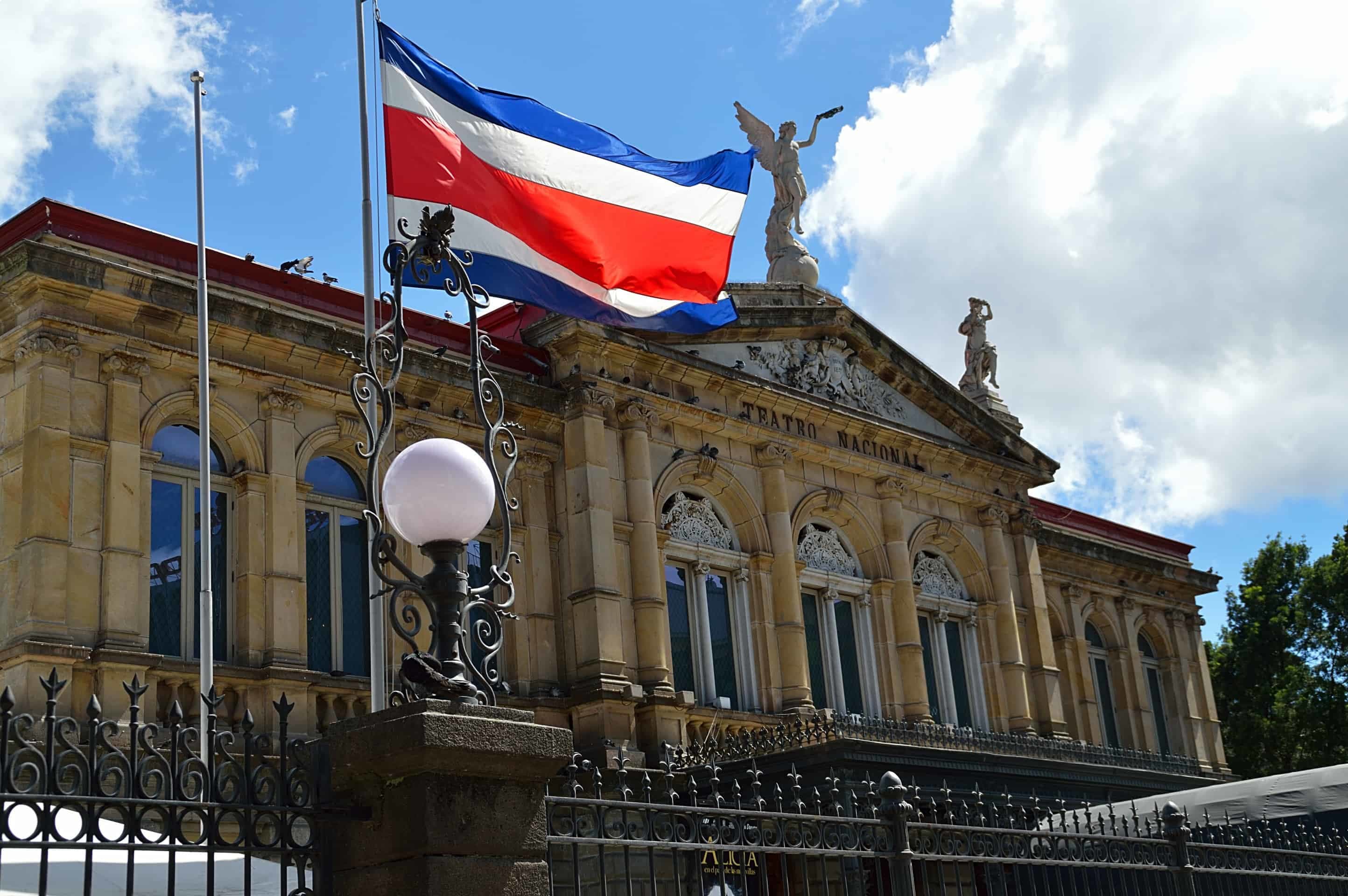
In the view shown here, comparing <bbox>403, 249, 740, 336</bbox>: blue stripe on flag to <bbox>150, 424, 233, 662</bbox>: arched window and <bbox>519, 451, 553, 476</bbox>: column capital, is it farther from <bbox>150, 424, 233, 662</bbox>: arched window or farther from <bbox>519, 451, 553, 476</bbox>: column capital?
<bbox>519, 451, 553, 476</bbox>: column capital

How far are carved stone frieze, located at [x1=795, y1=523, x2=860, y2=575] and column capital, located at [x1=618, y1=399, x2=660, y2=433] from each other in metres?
3.62

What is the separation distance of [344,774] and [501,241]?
8723 mm

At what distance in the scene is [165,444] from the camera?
17.7 metres

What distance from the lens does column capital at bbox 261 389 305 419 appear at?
18391mm

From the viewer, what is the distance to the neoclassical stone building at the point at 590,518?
16516 millimetres

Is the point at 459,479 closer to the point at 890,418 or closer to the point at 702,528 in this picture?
the point at 702,528

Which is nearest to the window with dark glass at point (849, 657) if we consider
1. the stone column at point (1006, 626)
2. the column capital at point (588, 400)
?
the stone column at point (1006, 626)

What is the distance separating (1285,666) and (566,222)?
103 feet

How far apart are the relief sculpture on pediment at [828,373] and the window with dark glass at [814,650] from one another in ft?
10.8

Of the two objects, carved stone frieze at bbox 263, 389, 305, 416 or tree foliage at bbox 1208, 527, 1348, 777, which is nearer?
carved stone frieze at bbox 263, 389, 305, 416

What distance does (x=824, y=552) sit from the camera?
24.3m

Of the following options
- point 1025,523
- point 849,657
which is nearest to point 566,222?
point 849,657

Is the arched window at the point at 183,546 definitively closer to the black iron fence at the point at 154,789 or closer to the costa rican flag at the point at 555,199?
the costa rican flag at the point at 555,199

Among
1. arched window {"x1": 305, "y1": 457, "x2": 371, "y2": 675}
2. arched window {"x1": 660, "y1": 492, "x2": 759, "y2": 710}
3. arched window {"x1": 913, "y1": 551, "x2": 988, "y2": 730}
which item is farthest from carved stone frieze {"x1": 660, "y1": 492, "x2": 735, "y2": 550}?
arched window {"x1": 305, "y1": 457, "x2": 371, "y2": 675}
